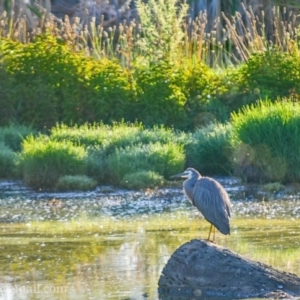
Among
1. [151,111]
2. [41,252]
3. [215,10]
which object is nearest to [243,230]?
[41,252]

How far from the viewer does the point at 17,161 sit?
1371 cm

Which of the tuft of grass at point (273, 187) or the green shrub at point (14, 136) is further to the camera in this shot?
the green shrub at point (14, 136)

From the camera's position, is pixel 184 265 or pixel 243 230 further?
pixel 243 230

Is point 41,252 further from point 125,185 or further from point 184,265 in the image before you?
point 125,185

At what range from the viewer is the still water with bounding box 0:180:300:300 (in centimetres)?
768

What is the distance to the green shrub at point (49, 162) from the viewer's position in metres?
13.2

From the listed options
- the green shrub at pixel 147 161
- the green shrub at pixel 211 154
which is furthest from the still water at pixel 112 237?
the green shrub at pixel 211 154

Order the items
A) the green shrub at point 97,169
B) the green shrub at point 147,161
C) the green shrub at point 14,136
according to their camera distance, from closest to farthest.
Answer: the green shrub at point 147,161
the green shrub at point 97,169
the green shrub at point 14,136

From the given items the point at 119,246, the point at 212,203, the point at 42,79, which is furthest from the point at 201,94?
the point at 212,203

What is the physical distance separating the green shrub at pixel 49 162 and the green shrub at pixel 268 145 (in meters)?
2.00

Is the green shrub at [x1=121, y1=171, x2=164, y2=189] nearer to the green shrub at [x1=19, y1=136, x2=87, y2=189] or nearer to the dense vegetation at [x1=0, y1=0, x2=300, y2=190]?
the dense vegetation at [x1=0, y1=0, x2=300, y2=190]

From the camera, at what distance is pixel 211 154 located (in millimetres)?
13953

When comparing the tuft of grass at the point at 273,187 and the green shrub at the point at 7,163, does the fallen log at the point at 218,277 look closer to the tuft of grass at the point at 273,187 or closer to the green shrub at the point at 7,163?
the tuft of grass at the point at 273,187

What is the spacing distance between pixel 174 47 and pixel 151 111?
1472 millimetres
